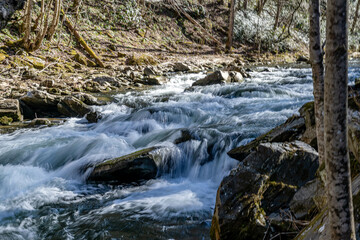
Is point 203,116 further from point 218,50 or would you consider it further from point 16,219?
point 218,50

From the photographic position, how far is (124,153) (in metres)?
6.49

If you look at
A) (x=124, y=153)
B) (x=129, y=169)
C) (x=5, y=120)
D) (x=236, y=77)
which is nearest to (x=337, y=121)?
(x=129, y=169)

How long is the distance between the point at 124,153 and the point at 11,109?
430 cm

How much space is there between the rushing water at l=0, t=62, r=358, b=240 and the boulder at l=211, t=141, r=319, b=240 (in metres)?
0.91

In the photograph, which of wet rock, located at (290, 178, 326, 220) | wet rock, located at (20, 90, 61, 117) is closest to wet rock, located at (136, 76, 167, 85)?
wet rock, located at (20, 90, 61, 117)

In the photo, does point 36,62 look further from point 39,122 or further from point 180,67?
point 180,67

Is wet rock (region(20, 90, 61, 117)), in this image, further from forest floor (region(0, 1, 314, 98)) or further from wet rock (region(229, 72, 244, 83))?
wet rock (region(229, 72, 244, 83))

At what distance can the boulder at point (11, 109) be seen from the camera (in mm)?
8508

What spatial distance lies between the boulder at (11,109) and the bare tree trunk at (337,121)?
29.6ft

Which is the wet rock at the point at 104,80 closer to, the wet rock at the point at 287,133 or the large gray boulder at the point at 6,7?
the large gray boulder at the point at 6,7

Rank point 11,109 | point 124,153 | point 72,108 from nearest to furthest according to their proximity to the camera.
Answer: point 124,153
point 11,109
point 72,108

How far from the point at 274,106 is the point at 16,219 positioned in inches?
281

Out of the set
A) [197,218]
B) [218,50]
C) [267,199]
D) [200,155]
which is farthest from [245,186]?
[218,50]

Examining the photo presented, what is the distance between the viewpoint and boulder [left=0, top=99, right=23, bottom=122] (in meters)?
8.51
